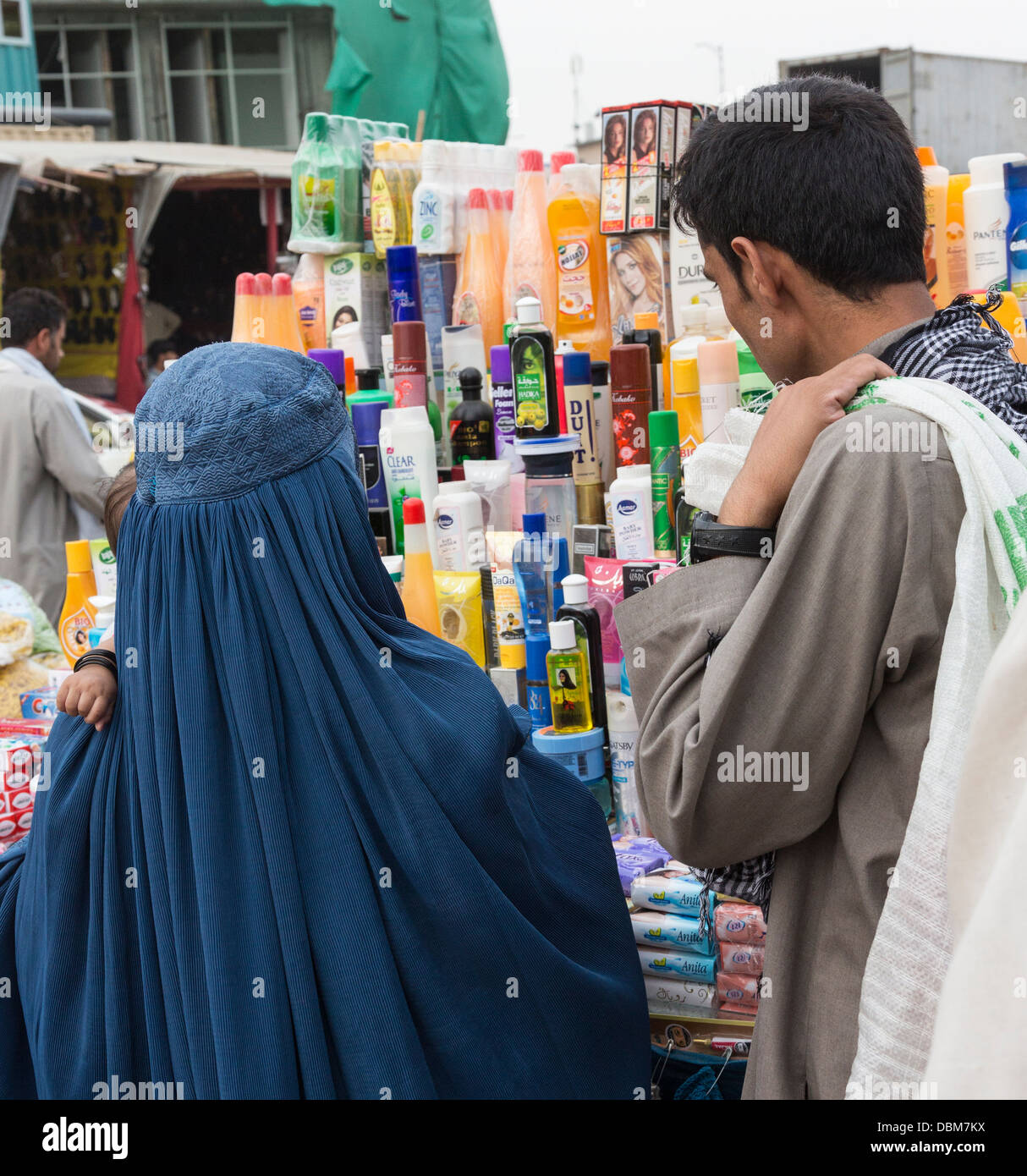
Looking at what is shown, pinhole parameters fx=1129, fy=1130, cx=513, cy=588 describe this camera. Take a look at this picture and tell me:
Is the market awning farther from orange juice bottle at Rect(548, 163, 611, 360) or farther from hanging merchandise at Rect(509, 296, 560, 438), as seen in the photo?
hanging merchandise at Rect(509, 296, 560, 438)

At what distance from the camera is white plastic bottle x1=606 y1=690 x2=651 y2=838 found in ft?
6.62

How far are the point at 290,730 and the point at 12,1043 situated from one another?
0.54 m

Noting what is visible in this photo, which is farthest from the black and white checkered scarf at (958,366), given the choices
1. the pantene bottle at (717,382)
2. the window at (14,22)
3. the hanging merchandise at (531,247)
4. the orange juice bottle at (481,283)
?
the window at (14,22)

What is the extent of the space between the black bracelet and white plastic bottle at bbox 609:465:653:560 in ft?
3.38

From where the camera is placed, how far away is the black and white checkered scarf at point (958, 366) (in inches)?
46.4

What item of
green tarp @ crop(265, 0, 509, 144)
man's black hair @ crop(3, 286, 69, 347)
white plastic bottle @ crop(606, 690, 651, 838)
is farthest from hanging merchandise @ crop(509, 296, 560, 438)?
green tarp @ crop(265, 0, 509, 144)

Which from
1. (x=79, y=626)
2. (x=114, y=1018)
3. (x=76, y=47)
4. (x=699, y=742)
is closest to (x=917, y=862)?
(x=699, y=742)

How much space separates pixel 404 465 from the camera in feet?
8.25

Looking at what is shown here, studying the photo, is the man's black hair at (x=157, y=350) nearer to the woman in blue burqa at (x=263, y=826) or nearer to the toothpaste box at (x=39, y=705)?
the toothpaste box at (x=39, y=705)

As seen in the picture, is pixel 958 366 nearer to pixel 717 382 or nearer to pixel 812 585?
pixel 812 585

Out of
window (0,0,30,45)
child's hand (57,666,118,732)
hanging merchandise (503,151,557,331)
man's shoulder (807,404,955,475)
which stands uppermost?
window (0,0,30,45)

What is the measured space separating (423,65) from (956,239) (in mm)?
5656

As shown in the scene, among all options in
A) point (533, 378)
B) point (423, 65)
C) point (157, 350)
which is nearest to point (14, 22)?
point (157, 350)

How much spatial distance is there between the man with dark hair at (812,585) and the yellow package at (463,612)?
1.06 meters
